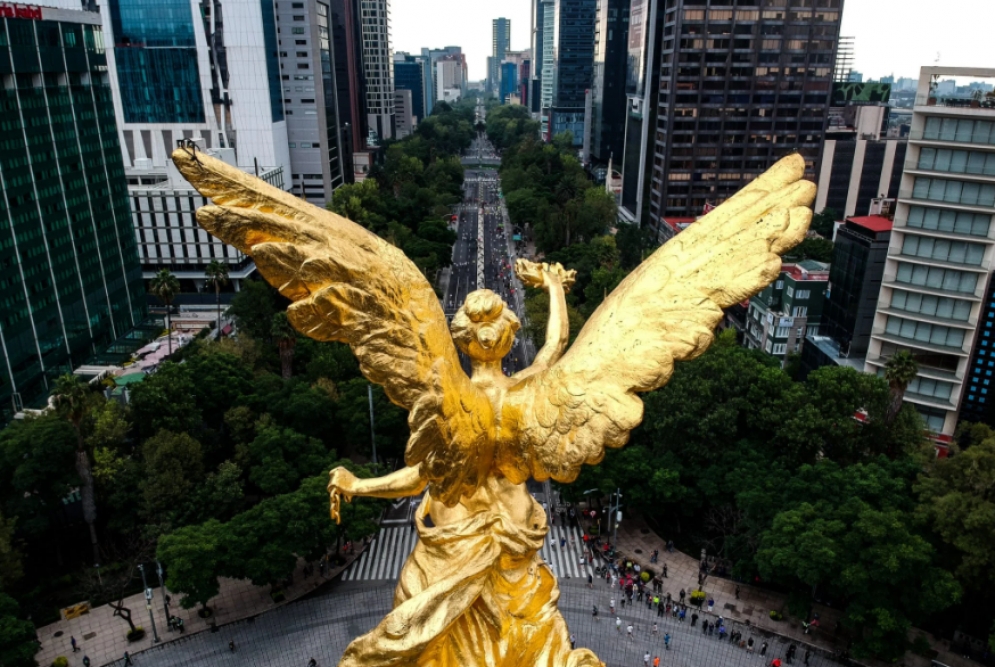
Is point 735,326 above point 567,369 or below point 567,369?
below

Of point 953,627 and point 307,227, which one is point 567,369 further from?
point 953,627

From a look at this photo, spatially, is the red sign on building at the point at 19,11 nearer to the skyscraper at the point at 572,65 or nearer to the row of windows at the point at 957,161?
the row of windows at the point at 957,161

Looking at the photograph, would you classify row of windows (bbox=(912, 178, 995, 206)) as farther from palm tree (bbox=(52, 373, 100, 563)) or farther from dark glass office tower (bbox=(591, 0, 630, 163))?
dark glass office tower (bbox=(591, 0, 630, 163))

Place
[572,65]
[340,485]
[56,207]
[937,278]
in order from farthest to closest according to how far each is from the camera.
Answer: [572,65], [56,207], [937,278], [340,485]

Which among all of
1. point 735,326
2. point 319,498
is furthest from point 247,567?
point 735,326

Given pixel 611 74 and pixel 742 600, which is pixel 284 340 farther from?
pixel 611 74

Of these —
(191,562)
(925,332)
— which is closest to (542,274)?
(191,562)
